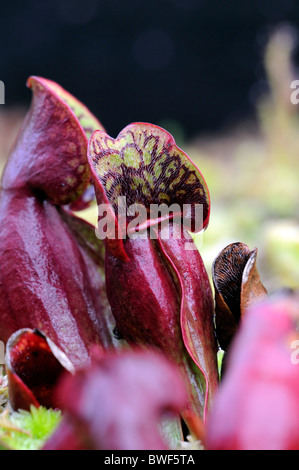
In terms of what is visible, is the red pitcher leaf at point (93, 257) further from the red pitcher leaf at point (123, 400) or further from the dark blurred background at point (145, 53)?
the dark blurred background at point (145, 53)

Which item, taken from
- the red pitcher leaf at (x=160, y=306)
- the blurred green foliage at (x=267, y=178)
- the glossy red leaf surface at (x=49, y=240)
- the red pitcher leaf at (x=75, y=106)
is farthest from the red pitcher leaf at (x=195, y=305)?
the blurred green foliage at (x=267, y=178)

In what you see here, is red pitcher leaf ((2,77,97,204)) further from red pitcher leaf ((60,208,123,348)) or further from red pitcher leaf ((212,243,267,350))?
red pitcher leaf ((212,243,267,350))

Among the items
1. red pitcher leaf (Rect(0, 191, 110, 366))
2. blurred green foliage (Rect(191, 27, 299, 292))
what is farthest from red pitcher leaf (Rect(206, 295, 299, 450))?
blurred green foliage (Rect(191, 27, 299, 292))

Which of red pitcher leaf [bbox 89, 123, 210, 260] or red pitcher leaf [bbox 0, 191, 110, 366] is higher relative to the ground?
red pitcher leaf [bbox 89, 123, 210, 260]

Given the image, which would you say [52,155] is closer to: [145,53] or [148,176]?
[148,176]

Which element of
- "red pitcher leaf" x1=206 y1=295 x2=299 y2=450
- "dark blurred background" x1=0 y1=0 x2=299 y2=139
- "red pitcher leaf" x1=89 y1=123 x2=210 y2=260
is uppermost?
"dark blurred background" x1=0 y1=0 x2=299 y2=139

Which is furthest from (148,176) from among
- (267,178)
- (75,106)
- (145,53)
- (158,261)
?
(145,53)
